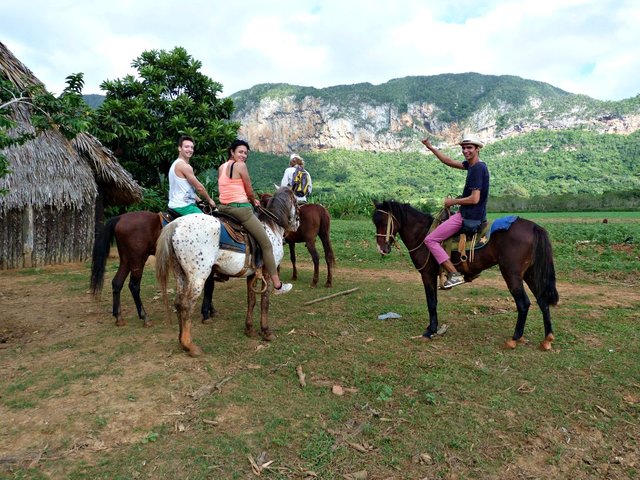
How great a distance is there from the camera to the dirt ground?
10.7 ft

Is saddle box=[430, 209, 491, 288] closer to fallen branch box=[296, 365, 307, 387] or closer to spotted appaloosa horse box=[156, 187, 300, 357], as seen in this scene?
fallen branch box=[296, 365, 307, 387]

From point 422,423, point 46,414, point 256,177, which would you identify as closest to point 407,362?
point 422,423

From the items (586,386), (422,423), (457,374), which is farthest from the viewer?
(457,374)

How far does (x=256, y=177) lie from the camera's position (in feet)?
247

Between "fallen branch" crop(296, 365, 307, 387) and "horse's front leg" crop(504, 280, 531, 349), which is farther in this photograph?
"horse's front leg" crop(504, 280, 531, 349)

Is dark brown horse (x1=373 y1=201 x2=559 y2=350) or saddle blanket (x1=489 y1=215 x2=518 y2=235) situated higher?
saddle blanket (x1=489 y1=215 x2=518 y2=235)

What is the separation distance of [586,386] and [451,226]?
237 cm

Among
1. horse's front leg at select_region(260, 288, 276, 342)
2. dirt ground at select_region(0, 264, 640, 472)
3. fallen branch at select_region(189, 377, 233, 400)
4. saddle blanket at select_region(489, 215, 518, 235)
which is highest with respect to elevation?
saddle blanket at select_region(489, 215, 518, 235)

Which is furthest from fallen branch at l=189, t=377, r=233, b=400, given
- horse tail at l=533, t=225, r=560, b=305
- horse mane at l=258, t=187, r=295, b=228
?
horse tail at l=533, t=225, r=560, b=305

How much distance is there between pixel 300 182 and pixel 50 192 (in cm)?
717

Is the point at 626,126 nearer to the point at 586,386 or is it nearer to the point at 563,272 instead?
the point at 563,272

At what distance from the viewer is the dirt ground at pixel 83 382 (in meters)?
3.27

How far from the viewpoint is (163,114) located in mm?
14070

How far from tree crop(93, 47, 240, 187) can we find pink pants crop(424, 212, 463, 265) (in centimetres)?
1031
